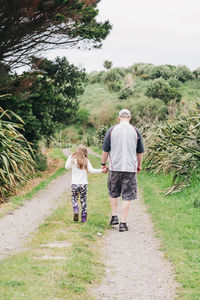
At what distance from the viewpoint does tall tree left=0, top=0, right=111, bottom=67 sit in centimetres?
1385

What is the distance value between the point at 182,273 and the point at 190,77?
56.6 meters

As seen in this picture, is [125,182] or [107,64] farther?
[107,64]

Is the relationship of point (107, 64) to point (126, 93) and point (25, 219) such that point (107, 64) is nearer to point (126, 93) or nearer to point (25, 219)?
point (126, 93)

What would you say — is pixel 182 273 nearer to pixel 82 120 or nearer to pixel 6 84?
pixel 6 84

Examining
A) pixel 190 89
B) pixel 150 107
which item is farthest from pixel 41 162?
pixel 190 89

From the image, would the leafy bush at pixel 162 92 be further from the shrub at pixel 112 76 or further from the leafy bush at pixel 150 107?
the shrub at pixel 112 76

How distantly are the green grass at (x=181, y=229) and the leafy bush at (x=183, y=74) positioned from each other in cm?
4771

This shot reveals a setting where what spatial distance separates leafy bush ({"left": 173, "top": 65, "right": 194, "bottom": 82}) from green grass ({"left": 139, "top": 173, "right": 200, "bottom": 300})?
4771 centimetres

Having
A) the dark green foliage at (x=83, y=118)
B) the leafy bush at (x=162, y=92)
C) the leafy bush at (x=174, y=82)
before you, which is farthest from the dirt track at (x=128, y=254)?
the leafy bush at (x=174, y=82)

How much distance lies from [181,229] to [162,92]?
1641 inches

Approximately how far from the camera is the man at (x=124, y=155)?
7.11m

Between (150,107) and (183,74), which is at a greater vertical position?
(183,74)

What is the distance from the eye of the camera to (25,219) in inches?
350

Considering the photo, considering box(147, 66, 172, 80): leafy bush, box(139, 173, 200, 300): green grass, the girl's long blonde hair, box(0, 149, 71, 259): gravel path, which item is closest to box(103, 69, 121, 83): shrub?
box(147, 66, 172, 80): leafy bush
